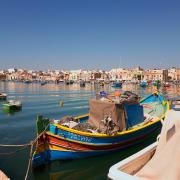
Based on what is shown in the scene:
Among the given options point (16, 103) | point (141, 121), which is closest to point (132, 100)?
point (141, 121)

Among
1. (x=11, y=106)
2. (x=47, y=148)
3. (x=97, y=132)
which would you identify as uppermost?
(x=97, y=132)

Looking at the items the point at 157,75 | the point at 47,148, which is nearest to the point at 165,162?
the point at 47,148

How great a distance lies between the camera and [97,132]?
1322 centimetres

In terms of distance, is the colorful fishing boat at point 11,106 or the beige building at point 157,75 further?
the beige building at point 157,75

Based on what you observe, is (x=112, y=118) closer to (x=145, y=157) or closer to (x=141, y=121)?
(x=141, y=121)

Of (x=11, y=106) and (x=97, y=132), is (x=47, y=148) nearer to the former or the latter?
(x=97, y=132)

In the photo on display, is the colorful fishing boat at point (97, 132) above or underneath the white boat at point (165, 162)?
underneath

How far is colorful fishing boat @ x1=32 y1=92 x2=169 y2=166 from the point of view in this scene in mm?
11391

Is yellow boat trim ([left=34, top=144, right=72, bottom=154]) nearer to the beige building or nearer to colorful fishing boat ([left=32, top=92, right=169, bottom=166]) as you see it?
colorful fishing boat ([left=32, top=92, right=169, bottom=166])

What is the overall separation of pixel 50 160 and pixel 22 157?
2187 millimetres

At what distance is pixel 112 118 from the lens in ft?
44.2

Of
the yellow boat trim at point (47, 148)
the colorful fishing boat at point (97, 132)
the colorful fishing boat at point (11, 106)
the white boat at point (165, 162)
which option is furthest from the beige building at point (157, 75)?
the white boat at point (165, 162)

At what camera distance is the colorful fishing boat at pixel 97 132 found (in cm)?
1139

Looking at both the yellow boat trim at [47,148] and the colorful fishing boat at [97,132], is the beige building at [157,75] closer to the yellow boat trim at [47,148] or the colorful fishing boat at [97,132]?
the colorful fishing boat at [97,132]
